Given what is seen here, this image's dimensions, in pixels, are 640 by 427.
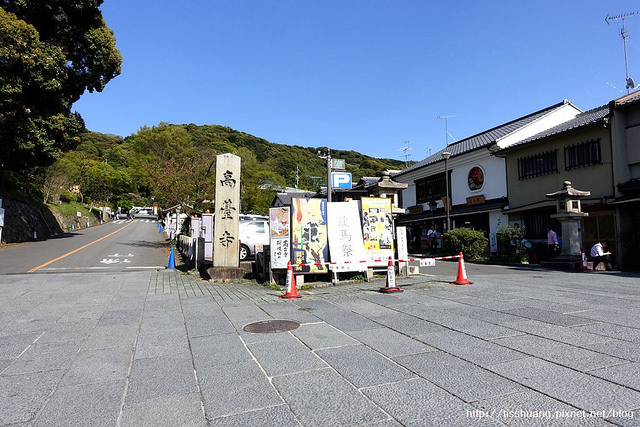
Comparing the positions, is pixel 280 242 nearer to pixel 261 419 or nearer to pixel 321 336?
pixel 321 336

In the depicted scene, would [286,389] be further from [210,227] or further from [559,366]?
[210,227]

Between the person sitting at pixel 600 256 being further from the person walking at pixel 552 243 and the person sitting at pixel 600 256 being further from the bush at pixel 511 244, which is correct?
the bush at pixel 511 244

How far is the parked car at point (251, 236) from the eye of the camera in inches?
661

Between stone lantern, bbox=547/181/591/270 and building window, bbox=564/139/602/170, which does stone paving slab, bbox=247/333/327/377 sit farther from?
building window, bbox=564/139/602/170

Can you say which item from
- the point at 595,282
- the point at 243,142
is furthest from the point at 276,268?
the point at 243,142

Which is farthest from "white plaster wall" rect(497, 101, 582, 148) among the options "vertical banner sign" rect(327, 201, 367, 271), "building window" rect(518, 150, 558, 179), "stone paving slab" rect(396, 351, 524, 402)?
"stone paving slab" rect(396, 351, 524, 402)

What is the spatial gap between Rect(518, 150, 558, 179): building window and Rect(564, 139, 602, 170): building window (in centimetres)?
69

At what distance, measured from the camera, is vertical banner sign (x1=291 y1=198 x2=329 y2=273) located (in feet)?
35.3

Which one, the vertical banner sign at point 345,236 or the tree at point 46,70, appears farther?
the tree at point 46,70

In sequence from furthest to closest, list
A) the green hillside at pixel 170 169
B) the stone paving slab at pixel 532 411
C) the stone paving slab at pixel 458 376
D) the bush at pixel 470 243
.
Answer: the green hillside at pixel 170 169 < the bush at pixel 470 243 < the stone paving slab at pixel 458 376 < the stone paving slab at pixel 532 411

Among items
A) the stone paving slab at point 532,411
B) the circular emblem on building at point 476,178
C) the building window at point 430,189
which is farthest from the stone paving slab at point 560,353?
the building window at point 430,189

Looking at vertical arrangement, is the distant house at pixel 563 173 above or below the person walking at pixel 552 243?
above

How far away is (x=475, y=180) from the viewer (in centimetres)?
2462

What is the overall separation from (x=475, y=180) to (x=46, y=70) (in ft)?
87.7
